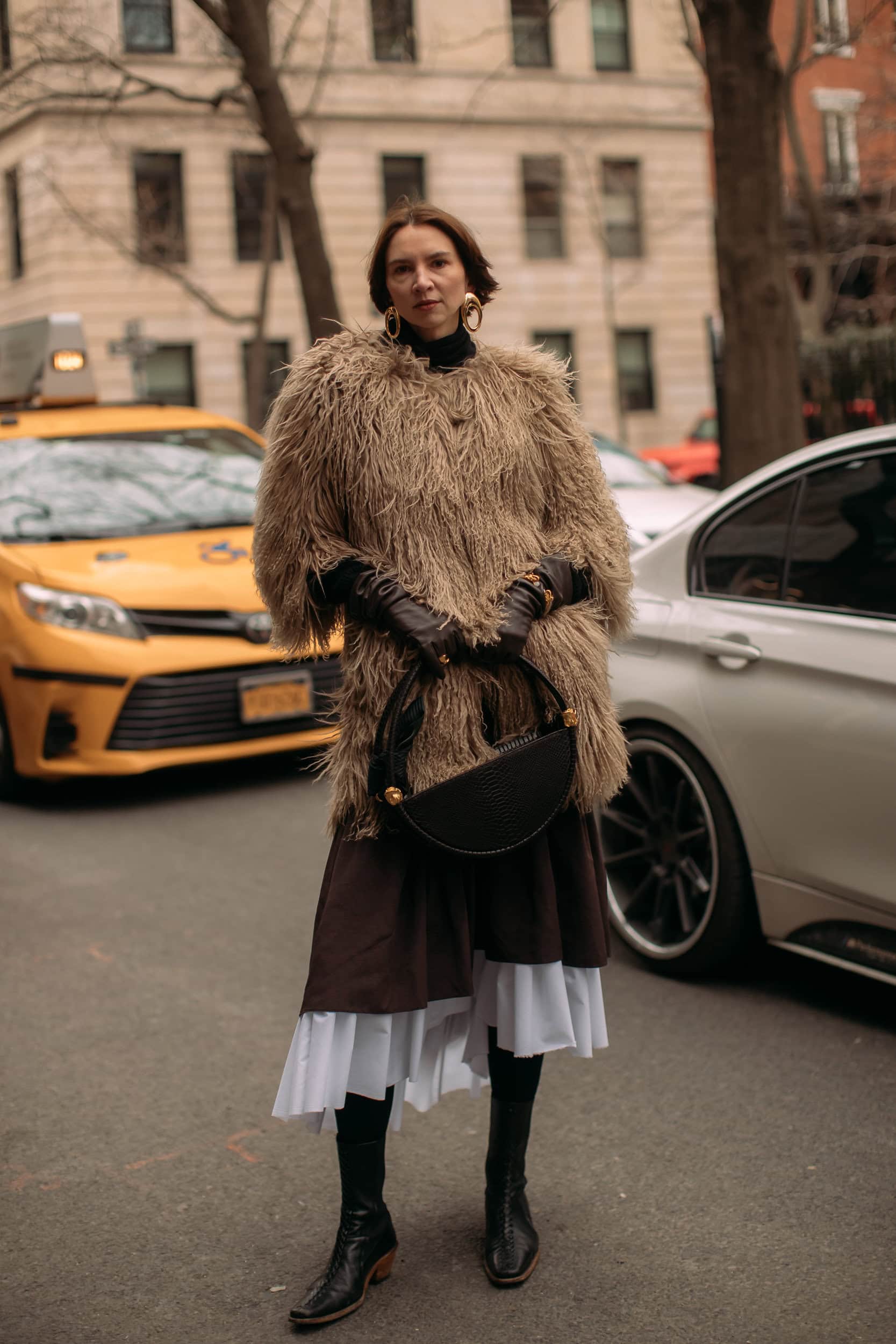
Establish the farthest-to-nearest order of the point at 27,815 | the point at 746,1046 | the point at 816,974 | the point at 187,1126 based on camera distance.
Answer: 1. the point at 27,815
2. the point at 816,974
3. the point at 746,1046
4. the point at 187,1126

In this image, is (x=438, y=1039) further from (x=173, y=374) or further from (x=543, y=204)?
(x=543, y=204)

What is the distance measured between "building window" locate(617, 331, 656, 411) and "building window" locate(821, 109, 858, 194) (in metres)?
5.22

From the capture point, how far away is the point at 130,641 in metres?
6.94

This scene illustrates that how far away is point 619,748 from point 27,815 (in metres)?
4.72

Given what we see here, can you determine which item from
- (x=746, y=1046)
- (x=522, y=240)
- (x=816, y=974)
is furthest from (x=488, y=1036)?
(x=522, y=240)

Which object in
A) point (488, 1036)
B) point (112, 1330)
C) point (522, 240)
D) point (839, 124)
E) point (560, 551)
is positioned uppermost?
point (839, 124)

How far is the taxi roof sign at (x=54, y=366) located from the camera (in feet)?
30.1

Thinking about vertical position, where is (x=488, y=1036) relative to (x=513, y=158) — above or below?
below

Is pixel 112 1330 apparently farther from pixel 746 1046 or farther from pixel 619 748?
pixel 746 1046

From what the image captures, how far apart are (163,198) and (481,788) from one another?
29811mm

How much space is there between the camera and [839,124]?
3391 cm

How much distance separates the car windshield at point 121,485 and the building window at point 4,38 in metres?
7.20

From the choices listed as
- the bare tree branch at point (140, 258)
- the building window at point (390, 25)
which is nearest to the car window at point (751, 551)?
the bare tree branch at point (140, 258)

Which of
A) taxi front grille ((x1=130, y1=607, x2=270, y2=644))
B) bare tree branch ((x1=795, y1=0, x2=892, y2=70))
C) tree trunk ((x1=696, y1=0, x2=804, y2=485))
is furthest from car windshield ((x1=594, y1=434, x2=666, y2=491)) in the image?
taxi front grille ((x1=130, y1=607, x2=270, y2=644))
